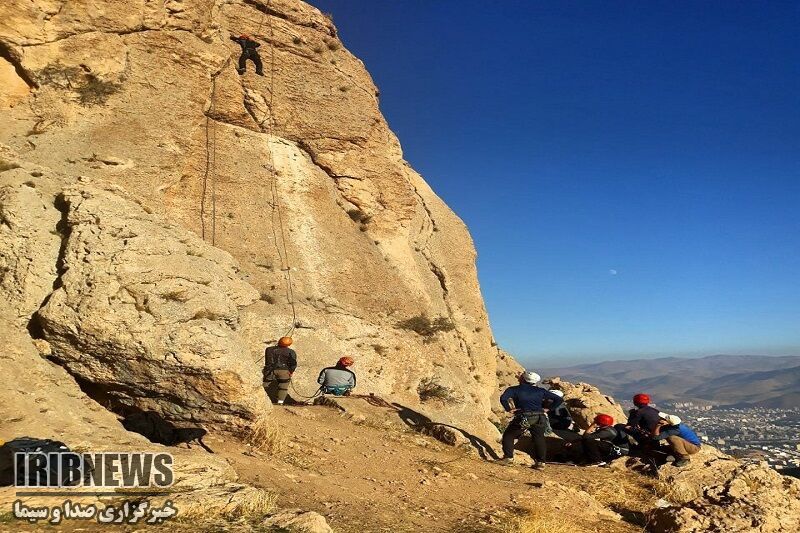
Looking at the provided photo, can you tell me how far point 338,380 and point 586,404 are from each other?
34.5 feet

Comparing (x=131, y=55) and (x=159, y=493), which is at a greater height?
(x=131, y=55)

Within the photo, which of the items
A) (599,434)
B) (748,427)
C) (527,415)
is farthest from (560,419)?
(748,427)

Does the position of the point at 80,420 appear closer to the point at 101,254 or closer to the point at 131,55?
Result: the point at 101,254

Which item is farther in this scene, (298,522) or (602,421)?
(602,421)

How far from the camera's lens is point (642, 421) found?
12.8 meters

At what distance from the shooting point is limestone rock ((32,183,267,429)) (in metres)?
8.36

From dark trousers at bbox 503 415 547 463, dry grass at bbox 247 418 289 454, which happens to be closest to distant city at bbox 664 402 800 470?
dark trousers at bbox 503 415 547 463

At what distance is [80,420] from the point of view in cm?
721

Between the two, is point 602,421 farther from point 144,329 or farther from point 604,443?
point 144,329

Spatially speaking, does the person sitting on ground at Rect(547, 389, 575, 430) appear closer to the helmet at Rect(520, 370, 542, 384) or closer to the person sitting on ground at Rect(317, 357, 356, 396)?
the helmet at Rect(520, 370, 542, 384)

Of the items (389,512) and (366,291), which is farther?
(366,291)

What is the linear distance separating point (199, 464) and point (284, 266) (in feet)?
40.0

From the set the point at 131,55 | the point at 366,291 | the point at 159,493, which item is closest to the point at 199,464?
the point at 159,493

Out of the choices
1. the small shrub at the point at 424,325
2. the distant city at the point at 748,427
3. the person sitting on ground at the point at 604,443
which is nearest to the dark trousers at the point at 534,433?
the person sitting on ground at the point at 604,443
